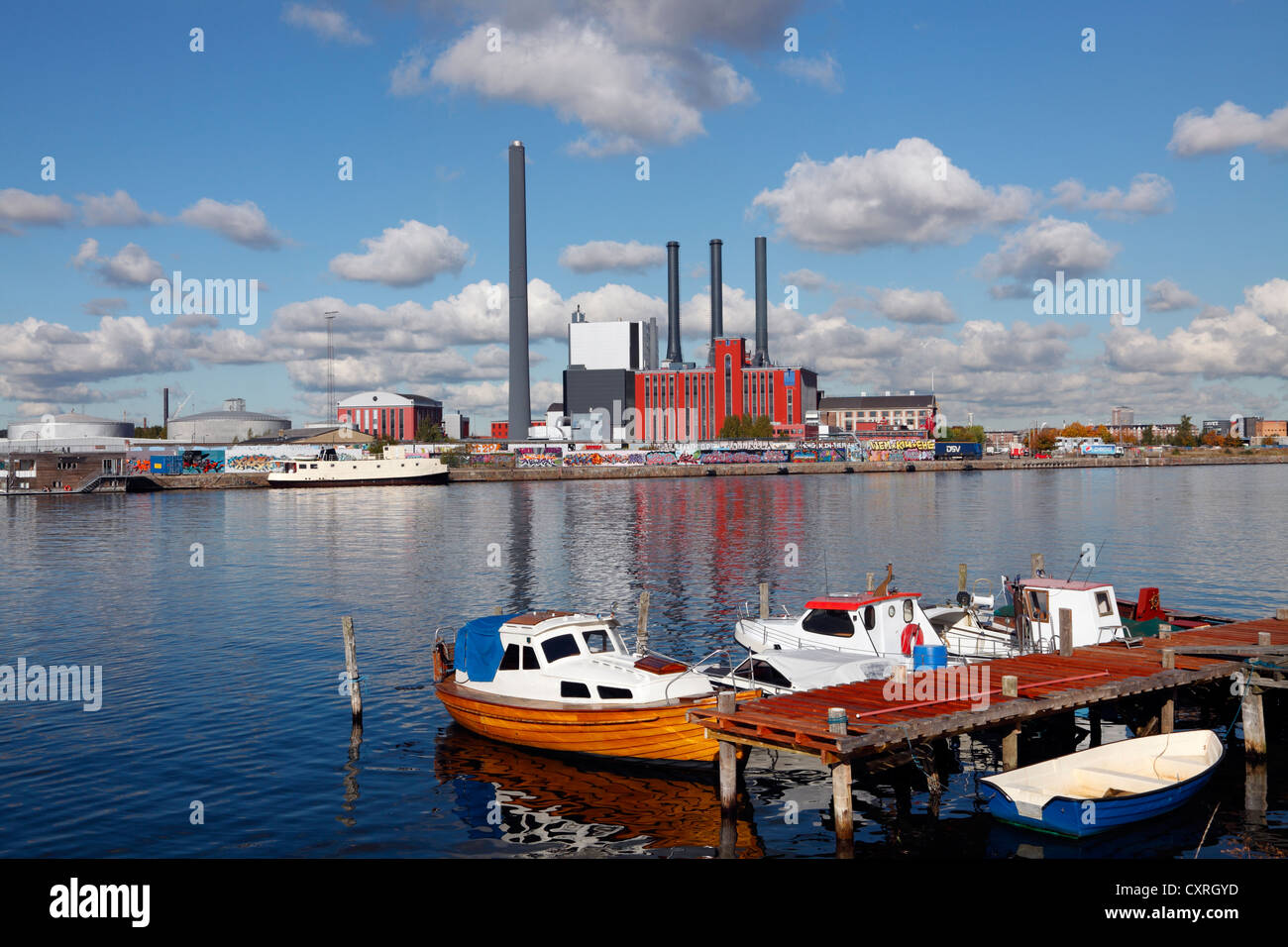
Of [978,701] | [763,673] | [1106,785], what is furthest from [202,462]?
[1106,785]

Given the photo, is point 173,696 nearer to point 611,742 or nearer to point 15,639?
point 15,639

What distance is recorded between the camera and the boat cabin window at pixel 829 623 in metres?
27.4

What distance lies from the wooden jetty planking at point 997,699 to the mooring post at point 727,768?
0.72 feet

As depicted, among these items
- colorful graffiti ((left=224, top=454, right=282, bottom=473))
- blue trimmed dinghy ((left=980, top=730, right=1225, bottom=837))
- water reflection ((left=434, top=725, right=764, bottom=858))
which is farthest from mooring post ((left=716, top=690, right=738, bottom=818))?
colorful graffiti ((left=224, top=454, right=282, bottom=473))

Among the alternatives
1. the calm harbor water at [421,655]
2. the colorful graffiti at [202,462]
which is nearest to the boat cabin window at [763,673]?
the calm harbor water at [421,655]

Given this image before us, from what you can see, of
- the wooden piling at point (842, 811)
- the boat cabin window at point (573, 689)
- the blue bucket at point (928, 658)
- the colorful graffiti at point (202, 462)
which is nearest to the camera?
the wooden piling at point (842, 811)

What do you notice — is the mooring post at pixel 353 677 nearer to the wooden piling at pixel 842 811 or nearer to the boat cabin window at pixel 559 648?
the boat cabin window at pixel 559 648

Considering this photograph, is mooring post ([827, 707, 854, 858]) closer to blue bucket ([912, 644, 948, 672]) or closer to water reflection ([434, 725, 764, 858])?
water reflection ([434, 725, 764, 858])

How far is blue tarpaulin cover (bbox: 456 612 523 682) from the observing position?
82.1 ft

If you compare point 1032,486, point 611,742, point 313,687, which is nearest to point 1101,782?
point 611,742

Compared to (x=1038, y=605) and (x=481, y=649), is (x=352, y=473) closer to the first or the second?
(x=481, y=649)

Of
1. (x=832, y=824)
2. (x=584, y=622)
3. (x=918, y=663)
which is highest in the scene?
(x=584, y=622)

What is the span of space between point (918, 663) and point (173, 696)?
2407cm
